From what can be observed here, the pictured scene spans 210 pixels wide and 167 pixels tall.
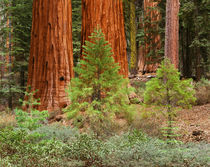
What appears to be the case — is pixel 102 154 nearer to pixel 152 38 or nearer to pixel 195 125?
pixel 195 125

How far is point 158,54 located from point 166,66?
12633 millimetres

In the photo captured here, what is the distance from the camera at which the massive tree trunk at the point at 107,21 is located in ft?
22.7

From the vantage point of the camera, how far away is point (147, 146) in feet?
11.1

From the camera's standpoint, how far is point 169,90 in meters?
3.78

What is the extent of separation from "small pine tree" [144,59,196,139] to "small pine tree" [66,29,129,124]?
755mm

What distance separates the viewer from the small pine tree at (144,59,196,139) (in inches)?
142

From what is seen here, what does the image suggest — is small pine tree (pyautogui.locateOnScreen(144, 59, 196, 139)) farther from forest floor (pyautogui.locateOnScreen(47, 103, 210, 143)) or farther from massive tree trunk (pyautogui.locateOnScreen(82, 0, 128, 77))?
massive tree trunk (pyautogui.locateOnScreen(82, 0, 128, 77))

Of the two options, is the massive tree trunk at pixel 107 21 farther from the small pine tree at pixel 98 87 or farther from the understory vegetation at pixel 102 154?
the understory vegetation at pixel 102 154

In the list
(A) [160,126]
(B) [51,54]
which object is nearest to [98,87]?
(A) [160,126]

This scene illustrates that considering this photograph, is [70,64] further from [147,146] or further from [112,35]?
[147,146]

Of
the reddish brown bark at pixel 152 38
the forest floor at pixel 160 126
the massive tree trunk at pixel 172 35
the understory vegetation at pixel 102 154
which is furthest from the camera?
the reddish brown bark at pixel 152 38

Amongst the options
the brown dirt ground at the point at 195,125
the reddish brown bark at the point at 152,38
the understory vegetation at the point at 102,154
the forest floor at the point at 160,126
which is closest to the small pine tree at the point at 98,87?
the forest floor at the point at 160,126

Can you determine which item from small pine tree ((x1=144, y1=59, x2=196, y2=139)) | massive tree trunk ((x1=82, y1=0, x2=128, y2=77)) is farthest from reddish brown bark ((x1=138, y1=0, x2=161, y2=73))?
small pine tree ((x1=144, y1=59, x2=196, y2=139))

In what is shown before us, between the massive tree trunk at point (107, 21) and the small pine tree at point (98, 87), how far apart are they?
2695 millimetres
